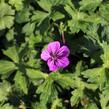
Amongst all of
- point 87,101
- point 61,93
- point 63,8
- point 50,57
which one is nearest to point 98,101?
point 87,101

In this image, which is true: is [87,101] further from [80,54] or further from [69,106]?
[80,54]

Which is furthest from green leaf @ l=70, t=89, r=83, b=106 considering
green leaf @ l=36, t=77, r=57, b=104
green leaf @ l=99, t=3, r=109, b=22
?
green leaf @ l=99, t=3, r=109, b=22

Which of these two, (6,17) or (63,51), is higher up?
(6,17)

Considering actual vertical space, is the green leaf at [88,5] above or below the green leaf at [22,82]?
above

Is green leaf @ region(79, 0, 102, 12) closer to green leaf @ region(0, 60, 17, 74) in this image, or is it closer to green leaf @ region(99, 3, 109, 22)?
green leaf @ region(99, 3, 109, 22)

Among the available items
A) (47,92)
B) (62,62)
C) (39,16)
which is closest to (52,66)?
(62,62)

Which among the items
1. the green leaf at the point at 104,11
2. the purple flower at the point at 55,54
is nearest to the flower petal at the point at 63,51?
the purple flower at the point at 55,54

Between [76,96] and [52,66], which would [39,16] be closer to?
[52,66]

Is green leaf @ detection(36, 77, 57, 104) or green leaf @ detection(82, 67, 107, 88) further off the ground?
green leaf @ detection(82, 67, 107, 88)

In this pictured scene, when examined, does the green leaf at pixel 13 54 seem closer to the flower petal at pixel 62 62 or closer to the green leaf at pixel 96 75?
the flower petal at pixel 62 62

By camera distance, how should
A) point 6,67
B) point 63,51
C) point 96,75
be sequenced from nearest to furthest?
point 96,75 → point 63,51 → point 6,67
